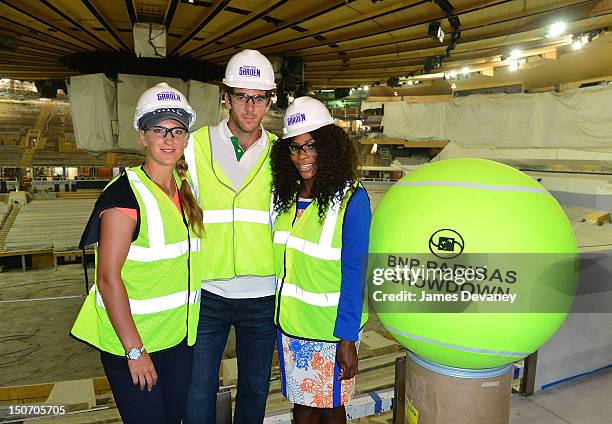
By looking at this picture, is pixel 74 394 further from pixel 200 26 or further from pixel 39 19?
pixel 200 26

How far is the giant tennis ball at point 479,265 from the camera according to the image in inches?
49.3

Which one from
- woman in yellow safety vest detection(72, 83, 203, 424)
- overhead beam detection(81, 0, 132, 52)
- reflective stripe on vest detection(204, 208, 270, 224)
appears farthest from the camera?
overhead beam detection(81, 0, 132, 52)

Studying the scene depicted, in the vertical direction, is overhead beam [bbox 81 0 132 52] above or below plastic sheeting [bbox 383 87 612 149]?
above

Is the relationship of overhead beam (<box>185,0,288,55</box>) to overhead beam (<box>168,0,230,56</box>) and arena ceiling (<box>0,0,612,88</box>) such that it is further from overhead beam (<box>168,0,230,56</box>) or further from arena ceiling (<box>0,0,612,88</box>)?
overhead beam (<box>168,0,230,56</box>)

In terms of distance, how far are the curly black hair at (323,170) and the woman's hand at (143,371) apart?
761 mm

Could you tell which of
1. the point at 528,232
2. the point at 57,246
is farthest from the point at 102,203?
the point at 57,246

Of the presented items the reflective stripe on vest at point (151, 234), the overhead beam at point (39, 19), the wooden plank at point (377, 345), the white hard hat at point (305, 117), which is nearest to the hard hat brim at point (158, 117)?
the reflective stripe on vest at point (151, 234)

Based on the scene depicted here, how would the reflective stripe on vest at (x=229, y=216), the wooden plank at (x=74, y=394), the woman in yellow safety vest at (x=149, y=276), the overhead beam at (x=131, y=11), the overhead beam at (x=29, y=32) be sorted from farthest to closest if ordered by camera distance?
the overhead beam at (x=29, y=32)
the wooden plank at (x=74, y=394)
the overhead beam at (x=131, y=11)
the reflective stripe on vest at (x=229, y=216)
the woman in yellow safety vest at (x=149, y=276)

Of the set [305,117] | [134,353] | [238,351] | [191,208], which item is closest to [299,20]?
[305,117]

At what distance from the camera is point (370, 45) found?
179 inches

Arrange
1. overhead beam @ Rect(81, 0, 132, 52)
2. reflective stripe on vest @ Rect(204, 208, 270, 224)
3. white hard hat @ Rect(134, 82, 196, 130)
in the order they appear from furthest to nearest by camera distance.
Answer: overhead beam @ Rect(81, 0, 132, 52), reflective stripe on vest @ Rect(204, 208, 270, 224), white hard hat @ Rect(134, 82, 196, 130)

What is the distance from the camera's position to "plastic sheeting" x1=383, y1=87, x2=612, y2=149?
19.1 feet

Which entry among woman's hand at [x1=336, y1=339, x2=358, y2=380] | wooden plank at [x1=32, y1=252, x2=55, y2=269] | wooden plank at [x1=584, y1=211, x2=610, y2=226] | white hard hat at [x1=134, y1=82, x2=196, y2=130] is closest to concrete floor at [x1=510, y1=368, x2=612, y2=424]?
woman's hand at [x1=336, y1=339, x2=358, y2=380]

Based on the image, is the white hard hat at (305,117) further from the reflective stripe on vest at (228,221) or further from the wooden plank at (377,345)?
the wooden plank at (377,345)
